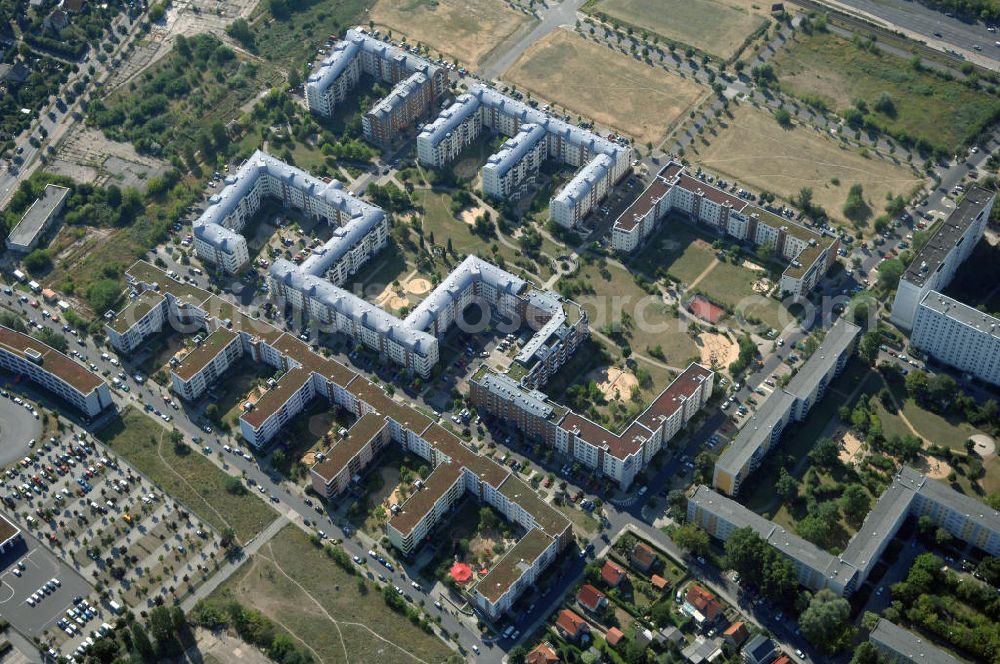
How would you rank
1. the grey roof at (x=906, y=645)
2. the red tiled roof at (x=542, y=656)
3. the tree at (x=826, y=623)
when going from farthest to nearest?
1. the red tiled roof at (x=542, y=656)
2. the tree at (x=826, y=623)
3. the grey roof at (x=906, y=645)

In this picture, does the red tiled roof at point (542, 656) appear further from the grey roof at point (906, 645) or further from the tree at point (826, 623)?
the grey roof at point (906, 645)

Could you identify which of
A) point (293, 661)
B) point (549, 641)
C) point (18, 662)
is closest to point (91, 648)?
point (18, 662)

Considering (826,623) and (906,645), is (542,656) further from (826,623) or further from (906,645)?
(906,645)

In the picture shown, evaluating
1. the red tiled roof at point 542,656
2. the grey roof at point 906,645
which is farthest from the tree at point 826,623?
the red tiled roof at point 542,656

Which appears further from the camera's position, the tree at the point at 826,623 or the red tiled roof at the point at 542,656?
the red tiled roof at the point at 542,656

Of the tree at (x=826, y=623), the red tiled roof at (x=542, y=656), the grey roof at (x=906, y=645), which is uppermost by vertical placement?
the grey roof at (x=906, y=645)
